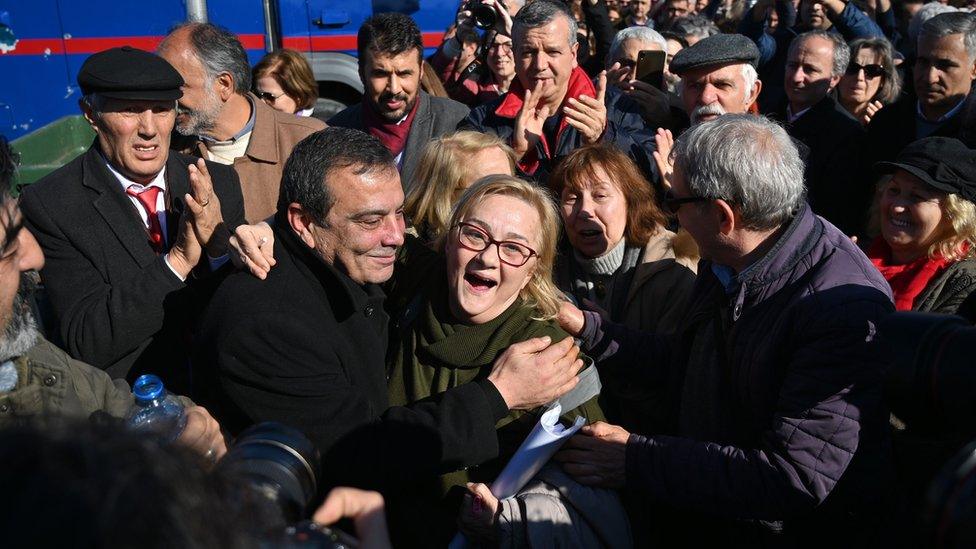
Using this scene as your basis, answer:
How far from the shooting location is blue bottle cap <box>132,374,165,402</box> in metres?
2.37

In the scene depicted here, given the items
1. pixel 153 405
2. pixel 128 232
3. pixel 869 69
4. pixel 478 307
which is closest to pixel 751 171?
pixel 478 307

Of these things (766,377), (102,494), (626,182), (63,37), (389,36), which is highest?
(102,494)

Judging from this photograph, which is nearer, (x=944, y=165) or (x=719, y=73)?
(x=944, y=165)

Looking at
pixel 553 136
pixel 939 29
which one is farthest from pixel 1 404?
pixel 939 29

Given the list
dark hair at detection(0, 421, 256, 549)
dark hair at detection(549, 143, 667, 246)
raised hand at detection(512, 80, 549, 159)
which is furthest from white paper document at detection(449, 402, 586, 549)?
raised hand at detection(512, 80, 549, 159)

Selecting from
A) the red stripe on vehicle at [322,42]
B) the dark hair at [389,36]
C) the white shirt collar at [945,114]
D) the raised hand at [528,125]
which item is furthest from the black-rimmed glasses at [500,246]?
the red stripe on vehicle at [322,42]

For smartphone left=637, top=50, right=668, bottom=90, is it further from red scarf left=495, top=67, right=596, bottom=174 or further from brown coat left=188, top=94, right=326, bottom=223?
brown coat left=188, top=94, right=326, bottom=223

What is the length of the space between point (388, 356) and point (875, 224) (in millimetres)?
2183

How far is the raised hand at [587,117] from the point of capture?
13.3 ft

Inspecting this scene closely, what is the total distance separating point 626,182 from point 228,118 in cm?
179

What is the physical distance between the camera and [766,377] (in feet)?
8.04

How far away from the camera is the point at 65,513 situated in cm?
89

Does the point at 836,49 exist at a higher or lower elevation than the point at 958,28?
lower

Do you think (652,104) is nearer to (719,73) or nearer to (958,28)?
(719,73)
